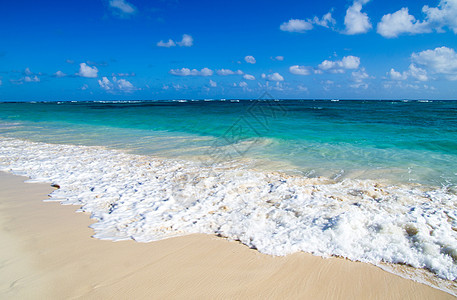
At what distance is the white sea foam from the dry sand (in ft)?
0.79

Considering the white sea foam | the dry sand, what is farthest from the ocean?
the dry sand

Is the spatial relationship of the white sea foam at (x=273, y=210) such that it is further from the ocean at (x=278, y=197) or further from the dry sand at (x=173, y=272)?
the dry sand at (x=173, y=272)

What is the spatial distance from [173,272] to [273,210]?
2.05 metres

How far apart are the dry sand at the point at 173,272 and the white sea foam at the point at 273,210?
24 centimetres

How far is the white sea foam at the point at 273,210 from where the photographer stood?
11.0 feet

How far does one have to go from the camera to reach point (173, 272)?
2.93m

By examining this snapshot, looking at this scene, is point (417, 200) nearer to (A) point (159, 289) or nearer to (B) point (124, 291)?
(A) point (159, 289)

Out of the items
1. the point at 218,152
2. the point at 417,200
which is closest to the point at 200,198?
the point at 417,200

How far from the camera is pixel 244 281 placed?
279 centimetres

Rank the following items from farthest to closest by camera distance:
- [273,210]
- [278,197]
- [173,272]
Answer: [278,197] → [273,210] → [173,272]

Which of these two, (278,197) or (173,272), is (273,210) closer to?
(278,197)

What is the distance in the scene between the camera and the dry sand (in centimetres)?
263

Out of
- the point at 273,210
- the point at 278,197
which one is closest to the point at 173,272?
the point at 273,210

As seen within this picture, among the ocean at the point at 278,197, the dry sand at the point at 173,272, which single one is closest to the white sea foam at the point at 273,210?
the ocean at the point at 278,197
